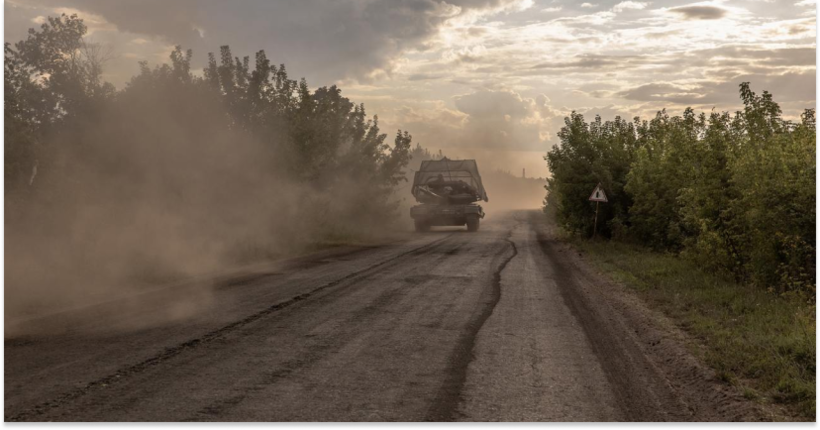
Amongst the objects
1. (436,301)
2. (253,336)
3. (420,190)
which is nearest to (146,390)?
(253,336)

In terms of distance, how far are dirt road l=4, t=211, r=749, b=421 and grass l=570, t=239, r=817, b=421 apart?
0.44 metres

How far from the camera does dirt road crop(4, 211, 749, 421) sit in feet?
16.6

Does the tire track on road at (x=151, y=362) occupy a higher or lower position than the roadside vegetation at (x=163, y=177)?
lower

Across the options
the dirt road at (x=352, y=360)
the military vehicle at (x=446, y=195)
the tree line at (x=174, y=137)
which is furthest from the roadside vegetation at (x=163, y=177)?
the military vehicle at (x=446, y=195)

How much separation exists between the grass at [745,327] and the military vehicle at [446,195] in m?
18.5

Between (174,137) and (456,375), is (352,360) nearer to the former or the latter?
(456,375)

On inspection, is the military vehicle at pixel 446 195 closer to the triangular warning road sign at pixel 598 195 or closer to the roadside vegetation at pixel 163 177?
the roadside vegetation at pixel 163 177

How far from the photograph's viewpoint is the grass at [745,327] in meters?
6.00

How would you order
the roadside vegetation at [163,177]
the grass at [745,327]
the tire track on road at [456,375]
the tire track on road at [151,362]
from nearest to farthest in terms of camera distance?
the tire track on road at [151,362]
the tire track on road at [456,375]
the grass at [745,327]
the roadside vegetation at [163,177]

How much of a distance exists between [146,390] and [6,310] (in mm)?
5070

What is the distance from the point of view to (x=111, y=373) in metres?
5.79

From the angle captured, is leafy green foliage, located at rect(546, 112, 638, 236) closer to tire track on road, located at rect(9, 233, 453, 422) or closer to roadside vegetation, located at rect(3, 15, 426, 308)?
roadside vegetation, located at rect(3, 15, 426, 308)

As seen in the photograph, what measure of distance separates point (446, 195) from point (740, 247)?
21.7m

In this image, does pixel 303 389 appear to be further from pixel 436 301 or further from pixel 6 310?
pixel 6 310
